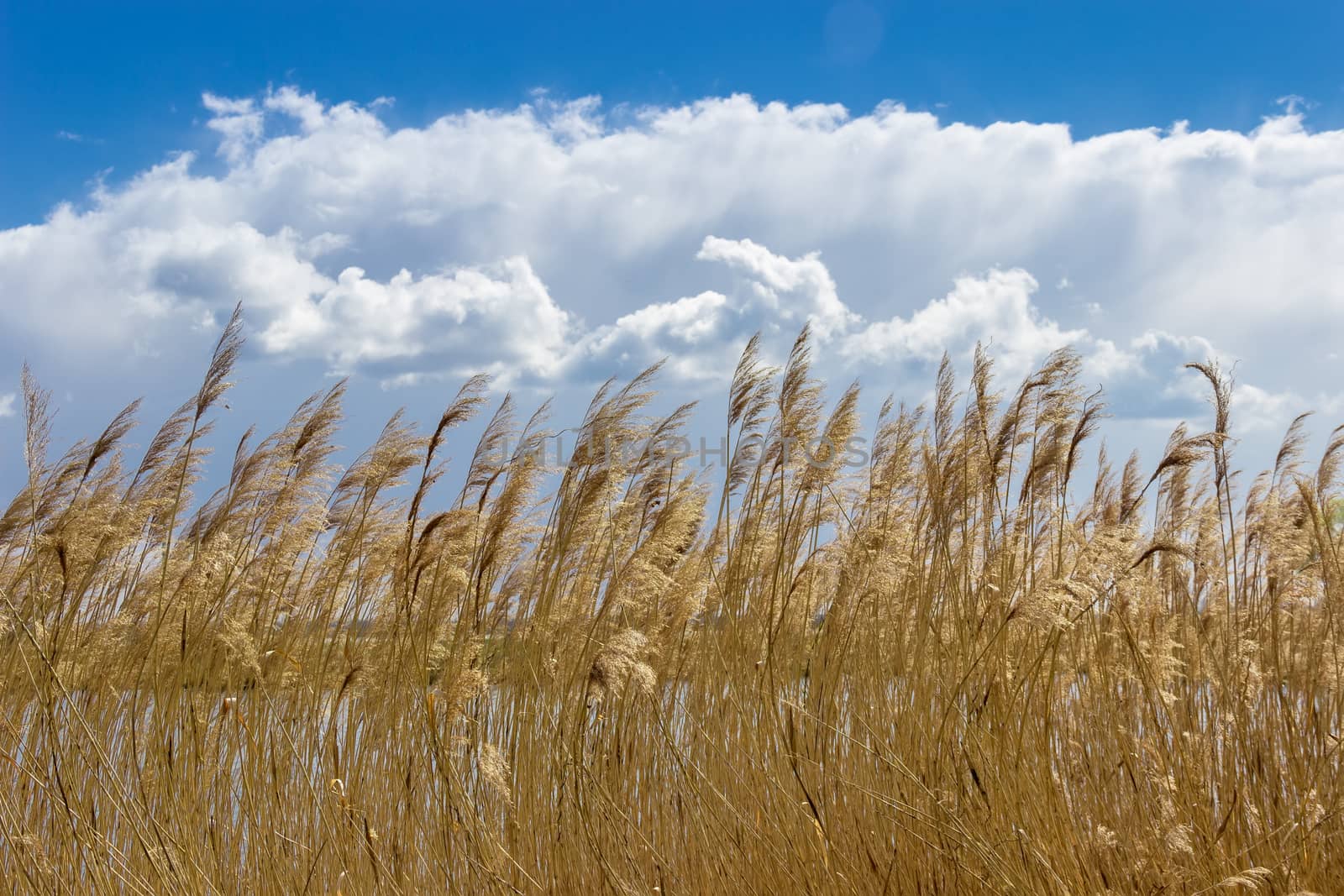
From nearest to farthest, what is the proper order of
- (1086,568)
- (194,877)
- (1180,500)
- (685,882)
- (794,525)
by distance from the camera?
(1086,568)
(194,877)
(685,882)
(794,525)
(1180,500)

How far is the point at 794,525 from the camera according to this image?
3.44 metres

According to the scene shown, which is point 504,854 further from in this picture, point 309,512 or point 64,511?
point 64,511

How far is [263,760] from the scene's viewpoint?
3.24 meters

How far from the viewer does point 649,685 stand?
241 cm

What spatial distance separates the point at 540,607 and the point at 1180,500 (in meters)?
3.35

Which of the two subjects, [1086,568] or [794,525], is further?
[794,525]

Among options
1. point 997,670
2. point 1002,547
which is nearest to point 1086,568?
point 997,670

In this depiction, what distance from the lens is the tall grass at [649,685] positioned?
9.25 feet

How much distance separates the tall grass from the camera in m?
2.82

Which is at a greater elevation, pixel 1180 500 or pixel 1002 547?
pixel 1180 500

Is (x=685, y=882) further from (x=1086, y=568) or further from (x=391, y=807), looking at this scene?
(x=1086, y=568)

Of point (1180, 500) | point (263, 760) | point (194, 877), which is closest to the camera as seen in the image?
point (194, 877)

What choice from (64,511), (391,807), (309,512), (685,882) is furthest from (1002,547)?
(64,511)

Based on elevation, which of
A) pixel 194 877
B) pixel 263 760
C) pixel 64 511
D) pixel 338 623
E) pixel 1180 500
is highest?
pixel 1180 500
